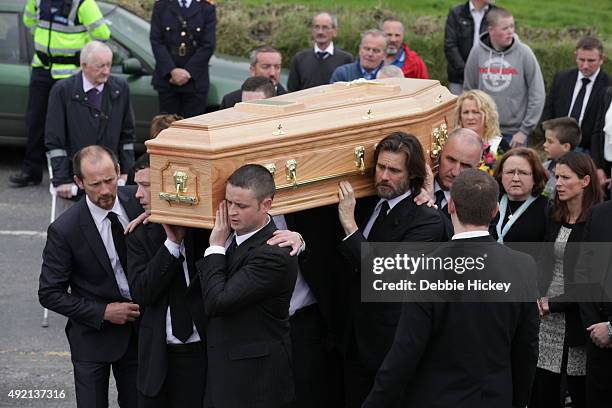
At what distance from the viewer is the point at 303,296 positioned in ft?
18.9

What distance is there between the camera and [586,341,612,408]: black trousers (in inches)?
225

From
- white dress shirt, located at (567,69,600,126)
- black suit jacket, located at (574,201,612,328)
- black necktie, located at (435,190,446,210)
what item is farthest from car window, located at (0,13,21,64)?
black suit jacket, located at (574,201,612,328)

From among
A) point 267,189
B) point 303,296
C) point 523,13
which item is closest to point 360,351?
point 303,296

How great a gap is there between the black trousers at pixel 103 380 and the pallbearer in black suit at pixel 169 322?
0.39m

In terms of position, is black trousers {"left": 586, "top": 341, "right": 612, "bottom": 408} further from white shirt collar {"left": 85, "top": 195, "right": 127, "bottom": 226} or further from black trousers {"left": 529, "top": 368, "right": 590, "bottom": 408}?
white shirt collar {"left": 85, "top": 195, "right": 127, "bottom": 226}

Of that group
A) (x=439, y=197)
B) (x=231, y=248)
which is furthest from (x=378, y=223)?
(x=231, y=248)

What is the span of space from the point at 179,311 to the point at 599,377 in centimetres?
219

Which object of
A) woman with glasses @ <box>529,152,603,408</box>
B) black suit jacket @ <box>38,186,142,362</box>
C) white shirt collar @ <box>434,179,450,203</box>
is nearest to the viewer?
black suit jacket @ <box>38,186,142,362</box>

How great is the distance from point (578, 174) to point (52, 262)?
9.51 ft

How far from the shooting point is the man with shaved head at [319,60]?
1035 cm

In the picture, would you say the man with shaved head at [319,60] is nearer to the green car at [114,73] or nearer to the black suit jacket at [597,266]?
the green car at [114,73]

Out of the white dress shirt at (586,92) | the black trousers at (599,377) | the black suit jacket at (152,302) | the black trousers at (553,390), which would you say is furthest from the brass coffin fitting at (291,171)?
the white dress shirt at (586,92)

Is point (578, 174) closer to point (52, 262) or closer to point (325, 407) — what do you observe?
point (325, 407)

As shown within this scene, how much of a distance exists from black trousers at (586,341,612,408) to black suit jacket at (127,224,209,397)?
6.66 feet
